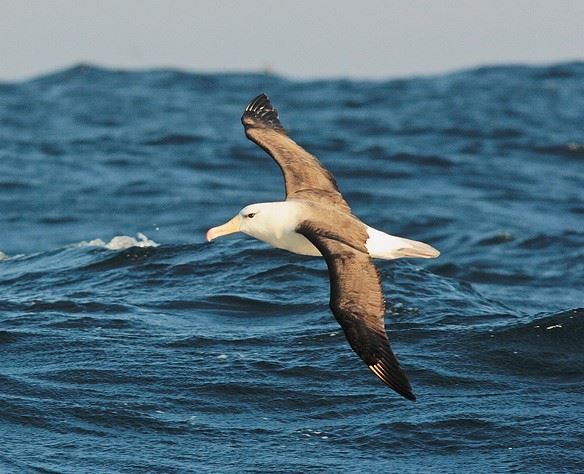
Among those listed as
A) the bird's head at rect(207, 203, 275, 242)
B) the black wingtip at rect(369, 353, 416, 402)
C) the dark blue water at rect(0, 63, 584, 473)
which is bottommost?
the dark blue water at rect(0, 63, 584, 473)

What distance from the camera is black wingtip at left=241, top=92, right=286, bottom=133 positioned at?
10.5m

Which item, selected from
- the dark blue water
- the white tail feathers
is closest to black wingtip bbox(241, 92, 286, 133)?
the dark blue water

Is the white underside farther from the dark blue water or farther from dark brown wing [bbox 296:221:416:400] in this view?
the dark blue water

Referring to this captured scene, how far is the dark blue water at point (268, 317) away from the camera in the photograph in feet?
26.7

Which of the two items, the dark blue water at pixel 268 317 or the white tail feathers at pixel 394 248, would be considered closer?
the dark blue water at pixel 268 317

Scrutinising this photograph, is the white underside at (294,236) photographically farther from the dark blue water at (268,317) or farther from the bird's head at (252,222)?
the dark blue water at (268,317)

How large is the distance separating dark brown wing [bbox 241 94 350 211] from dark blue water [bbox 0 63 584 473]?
1278 millimetres

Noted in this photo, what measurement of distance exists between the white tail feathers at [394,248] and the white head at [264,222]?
0.57 meters

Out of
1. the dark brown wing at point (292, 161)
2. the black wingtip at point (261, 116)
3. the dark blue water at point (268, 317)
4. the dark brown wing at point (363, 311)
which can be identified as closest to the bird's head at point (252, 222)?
the dark brown wing at point (292, 161)

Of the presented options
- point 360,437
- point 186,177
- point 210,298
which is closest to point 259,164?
point 186,177

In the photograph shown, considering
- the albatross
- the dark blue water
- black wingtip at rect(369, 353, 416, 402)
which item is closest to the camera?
black wingtip at rect(369, 353, 416, 402)

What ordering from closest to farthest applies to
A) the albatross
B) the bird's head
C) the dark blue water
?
the albatross < the dark blue water < the bird's head

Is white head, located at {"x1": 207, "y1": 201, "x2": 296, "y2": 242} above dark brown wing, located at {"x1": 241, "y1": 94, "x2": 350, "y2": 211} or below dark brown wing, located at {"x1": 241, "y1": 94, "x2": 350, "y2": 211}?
below

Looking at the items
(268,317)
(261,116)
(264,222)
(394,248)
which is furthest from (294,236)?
(268,317)
